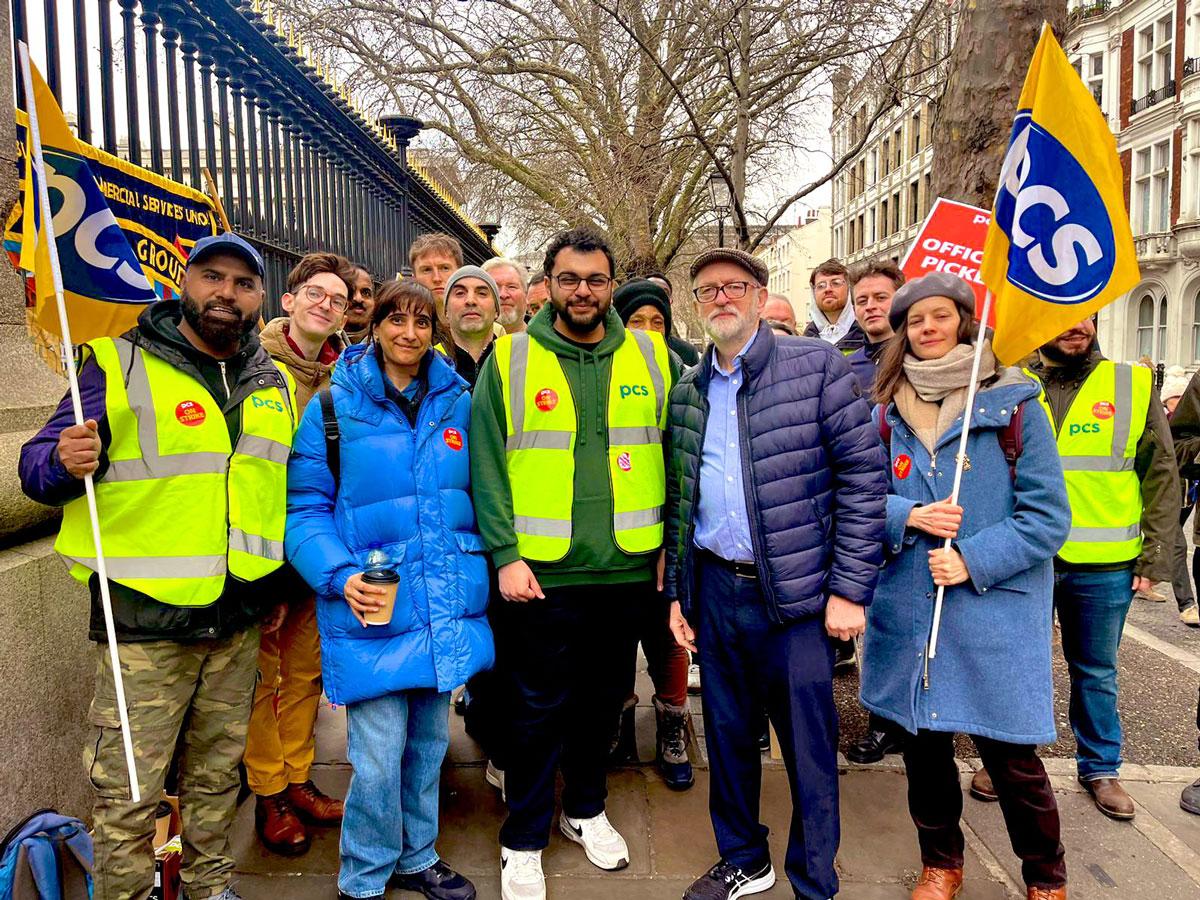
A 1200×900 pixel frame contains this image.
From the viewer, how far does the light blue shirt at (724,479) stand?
282 cm

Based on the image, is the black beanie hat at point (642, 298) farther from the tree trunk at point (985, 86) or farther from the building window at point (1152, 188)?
the building window at point (1152, 188)

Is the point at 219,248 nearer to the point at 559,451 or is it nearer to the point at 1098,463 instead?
the point at 559,451

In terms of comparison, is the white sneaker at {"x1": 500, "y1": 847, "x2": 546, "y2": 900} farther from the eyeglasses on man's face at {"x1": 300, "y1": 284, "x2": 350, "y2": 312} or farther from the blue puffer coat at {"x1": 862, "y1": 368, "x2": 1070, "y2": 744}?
the eyeglasses on man's face at {"x1": 300, "y1": 284, "x2": 350, "y2": 312}

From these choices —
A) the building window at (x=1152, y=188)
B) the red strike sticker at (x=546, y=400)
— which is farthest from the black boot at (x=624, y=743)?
the building window at (x=1152, y=188)

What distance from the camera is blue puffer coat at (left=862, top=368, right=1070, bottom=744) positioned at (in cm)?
267

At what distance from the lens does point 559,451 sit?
9.82ft

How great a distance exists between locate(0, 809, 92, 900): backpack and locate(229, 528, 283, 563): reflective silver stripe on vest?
87cm

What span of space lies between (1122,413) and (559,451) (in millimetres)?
2450

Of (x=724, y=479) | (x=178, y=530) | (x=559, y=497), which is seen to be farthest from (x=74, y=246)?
(x=724, y=479)

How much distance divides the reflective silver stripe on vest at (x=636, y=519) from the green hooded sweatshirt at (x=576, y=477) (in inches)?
1.3

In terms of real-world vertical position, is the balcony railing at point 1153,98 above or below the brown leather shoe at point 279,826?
above

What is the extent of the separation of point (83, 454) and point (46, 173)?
33.4 inches

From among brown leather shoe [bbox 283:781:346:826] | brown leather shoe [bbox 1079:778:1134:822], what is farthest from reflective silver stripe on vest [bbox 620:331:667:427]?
brown leather shoe [bbox 1079:778:1134:822]

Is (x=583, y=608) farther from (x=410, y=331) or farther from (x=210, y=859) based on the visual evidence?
(x=210, y=859)
